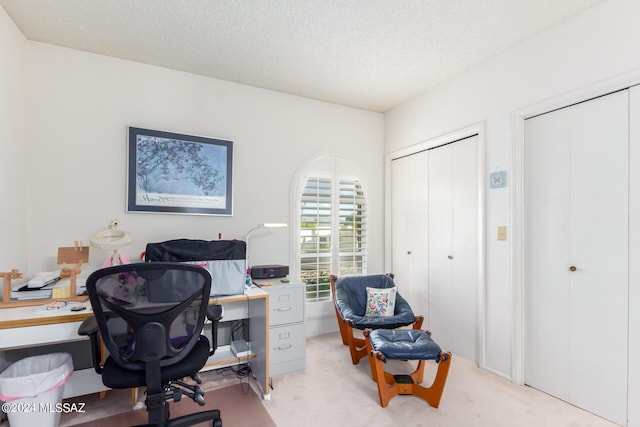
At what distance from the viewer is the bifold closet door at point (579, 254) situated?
200 centimetres

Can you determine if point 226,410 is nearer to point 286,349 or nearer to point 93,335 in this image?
point 286,349

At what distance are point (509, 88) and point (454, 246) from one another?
1.45 meters

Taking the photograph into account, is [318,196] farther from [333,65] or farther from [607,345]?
[607,345]

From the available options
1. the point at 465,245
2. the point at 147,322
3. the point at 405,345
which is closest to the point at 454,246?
the point at 465,245

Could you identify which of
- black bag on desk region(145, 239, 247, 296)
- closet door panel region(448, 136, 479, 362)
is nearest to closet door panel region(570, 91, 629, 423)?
closet door panel region(448, 136, 479, 362)

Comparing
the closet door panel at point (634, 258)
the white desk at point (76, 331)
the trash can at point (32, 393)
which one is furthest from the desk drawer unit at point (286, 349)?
the closet door panel at point (634, 258)

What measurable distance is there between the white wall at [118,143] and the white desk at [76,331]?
655mm

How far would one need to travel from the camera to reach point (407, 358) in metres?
2.17

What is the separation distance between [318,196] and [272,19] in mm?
1791

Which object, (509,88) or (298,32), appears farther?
(509,88)

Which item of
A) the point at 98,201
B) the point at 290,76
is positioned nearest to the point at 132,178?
the point at 98,201

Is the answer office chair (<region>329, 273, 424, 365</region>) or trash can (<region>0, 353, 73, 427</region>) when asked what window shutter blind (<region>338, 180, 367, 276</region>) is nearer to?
office chair (<region>329, 273, 424, 365</region>)

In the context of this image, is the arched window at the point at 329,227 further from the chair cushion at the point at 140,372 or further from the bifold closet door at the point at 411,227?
the chair cushion at the point at 140,372

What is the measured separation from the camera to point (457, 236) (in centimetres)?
302
